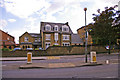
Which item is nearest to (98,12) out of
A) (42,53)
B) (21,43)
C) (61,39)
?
(42,53)

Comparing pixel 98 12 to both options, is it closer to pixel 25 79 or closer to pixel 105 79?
pixel 105 79

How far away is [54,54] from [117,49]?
17435mm

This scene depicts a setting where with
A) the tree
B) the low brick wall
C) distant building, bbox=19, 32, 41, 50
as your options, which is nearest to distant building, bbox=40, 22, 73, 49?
distant building, bbox=19, 32, 41, 50

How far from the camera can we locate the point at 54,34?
41406 mm

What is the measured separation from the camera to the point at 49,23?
4369 cm

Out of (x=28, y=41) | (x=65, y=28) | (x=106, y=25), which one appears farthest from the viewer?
(x=65, y=28)

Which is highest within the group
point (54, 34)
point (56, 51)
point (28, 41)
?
point (54, 34)

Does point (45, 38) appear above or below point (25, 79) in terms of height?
above

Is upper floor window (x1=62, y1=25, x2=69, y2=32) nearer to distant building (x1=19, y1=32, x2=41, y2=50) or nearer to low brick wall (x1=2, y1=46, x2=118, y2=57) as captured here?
distant building (x1=19, y1=32, x2=41, y2=50)

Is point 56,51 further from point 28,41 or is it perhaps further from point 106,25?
point 28,41

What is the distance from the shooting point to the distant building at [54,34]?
40.5m

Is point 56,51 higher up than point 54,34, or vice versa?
point 54,34

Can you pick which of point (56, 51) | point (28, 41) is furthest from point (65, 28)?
point (56, 51)

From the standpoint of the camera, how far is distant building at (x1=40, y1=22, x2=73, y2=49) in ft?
133
